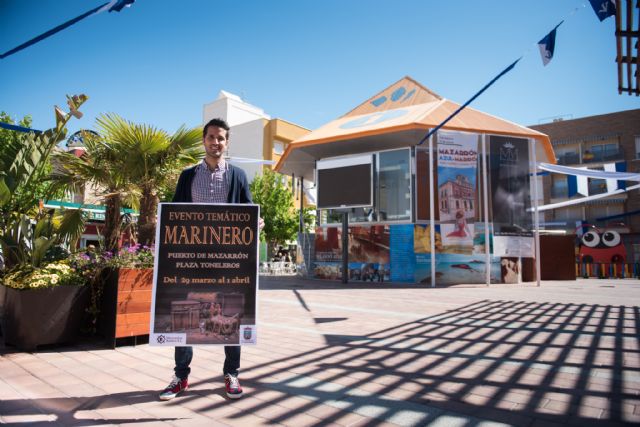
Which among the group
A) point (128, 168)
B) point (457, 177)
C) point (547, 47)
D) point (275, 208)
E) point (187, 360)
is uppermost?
point (547, 47)

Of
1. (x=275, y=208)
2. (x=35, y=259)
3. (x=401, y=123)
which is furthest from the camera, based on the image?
(x=275, y=208)

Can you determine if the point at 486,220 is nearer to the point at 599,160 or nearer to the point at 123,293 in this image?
the point at 123,293

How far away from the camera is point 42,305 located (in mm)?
3986

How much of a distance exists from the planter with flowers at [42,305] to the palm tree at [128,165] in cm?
74

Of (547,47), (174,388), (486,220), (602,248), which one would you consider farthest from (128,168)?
(602,248)

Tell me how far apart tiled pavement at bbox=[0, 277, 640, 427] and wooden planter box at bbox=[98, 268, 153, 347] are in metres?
0.20

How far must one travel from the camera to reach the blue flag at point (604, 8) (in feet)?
18.0

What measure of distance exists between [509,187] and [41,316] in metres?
15.4

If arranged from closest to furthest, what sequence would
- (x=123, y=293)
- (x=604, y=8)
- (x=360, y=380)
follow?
(x=360, y=380) → (x=123, y=293) → (x=604, y=8)

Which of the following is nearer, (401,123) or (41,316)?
(41,316)

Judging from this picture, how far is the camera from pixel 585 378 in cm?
340

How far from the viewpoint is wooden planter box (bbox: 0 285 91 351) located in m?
3.95

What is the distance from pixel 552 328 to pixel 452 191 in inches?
Answer: 368

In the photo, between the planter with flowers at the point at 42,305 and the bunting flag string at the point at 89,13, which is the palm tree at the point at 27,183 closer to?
the planter with flowers at the point at 42,305
